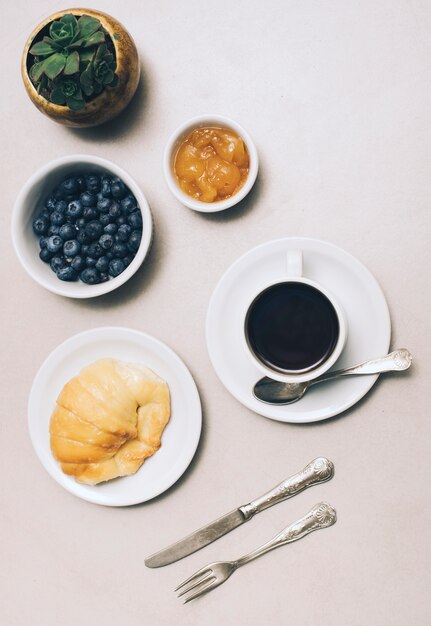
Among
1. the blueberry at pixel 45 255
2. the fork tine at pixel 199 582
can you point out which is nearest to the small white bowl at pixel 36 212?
the blueberry at pixel 45 255

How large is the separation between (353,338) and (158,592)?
71 centimetres

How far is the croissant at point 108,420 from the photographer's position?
1.12 m

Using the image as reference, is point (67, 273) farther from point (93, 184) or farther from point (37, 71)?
point (37, 71)

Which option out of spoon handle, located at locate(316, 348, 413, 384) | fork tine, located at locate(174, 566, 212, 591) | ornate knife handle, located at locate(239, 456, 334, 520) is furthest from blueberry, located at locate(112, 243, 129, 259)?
fork tine, located at locate(174, 566, 212, 591)

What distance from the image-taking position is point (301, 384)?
1088mm

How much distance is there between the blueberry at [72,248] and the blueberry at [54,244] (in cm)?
1

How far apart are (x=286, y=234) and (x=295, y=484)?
53 centimetres

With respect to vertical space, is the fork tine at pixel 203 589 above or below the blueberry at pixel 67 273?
below

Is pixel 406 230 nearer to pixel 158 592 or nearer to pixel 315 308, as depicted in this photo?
pixel 315 308

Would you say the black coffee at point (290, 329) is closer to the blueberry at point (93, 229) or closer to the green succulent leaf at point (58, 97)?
the blueberry at point (93, 229)

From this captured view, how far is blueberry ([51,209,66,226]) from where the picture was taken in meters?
1.12

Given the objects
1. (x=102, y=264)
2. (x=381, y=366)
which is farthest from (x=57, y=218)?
(x=381, y=366)

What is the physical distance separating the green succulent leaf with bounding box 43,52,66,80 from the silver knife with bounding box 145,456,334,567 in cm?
92

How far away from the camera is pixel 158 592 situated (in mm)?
1230
